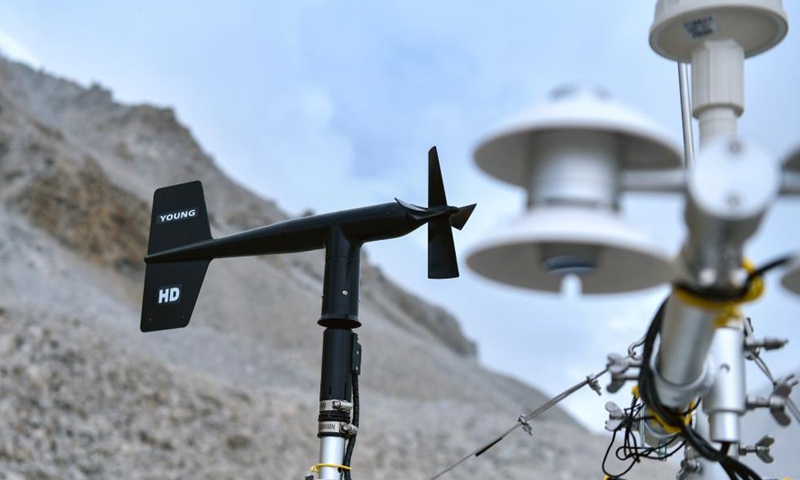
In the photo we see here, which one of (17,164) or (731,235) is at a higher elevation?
(17,164)

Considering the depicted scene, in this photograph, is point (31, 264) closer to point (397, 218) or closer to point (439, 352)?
point (439, 352)

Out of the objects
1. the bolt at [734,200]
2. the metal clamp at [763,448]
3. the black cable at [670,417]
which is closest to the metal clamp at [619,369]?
the black cable at [670,417]

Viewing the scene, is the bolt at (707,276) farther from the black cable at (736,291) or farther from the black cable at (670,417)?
the black cable at (670,417)

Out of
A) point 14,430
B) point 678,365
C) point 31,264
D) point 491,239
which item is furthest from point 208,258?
point 31,264

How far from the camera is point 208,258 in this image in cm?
413

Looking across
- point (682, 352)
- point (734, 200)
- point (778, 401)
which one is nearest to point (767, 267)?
point (734, 200)

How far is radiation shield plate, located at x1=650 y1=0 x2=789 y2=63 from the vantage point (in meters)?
2.61

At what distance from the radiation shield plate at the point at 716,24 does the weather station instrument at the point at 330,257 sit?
1117 mm

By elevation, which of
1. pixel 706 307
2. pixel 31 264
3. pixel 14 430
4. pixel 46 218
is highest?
pixel 46 218

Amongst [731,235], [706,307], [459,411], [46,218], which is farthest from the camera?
[46,218]

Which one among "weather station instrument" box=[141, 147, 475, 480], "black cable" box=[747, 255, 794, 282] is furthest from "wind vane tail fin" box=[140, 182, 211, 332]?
"black cable" box=[747, 255, 794, 282]

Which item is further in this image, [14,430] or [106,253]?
[106,253]

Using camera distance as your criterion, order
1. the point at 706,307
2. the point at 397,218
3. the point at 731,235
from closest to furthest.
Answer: the point at 731,235 < the point at 706,307 < the point at 397,218

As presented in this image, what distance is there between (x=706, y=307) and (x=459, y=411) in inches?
1089
